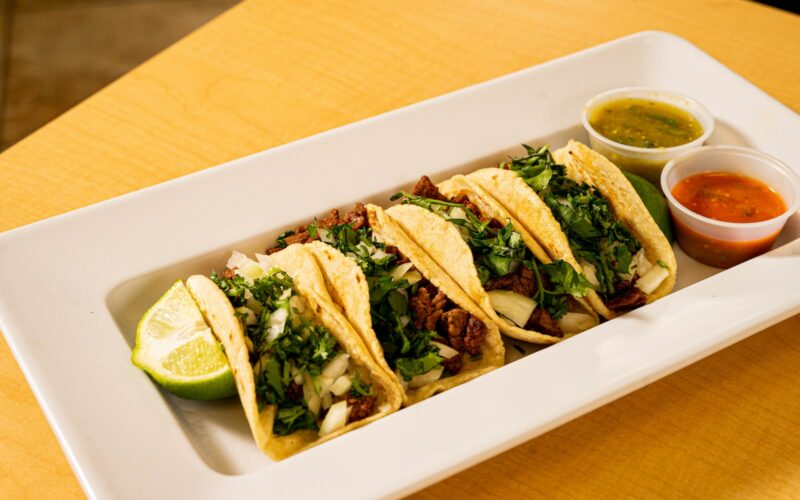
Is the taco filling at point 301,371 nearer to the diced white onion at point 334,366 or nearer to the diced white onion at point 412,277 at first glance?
the diced white onion at point 334,366

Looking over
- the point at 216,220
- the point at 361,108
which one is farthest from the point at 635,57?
the point at 216,220

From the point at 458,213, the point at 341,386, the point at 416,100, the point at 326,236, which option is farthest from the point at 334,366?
the point at 416,100

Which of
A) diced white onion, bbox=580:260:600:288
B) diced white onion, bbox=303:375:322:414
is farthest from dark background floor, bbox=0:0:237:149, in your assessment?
diced white onion, bbox=580:260:600:288

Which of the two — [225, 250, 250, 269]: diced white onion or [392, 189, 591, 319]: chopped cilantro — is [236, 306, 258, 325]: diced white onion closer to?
[225, 250, 250, 269]: diced white onion

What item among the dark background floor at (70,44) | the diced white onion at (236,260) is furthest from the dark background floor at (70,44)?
the diced white onion at (236,260)

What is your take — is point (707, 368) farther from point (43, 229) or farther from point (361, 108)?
point (43, 229)

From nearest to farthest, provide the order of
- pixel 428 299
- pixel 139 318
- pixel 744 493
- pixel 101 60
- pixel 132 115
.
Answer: pixel 744 493 → pixel 428 299 → pixel 139 318 → pixel 132 115 → pixel 101 60

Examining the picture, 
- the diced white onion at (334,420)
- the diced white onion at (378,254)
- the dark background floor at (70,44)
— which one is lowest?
the dark background floor at (70,44)
